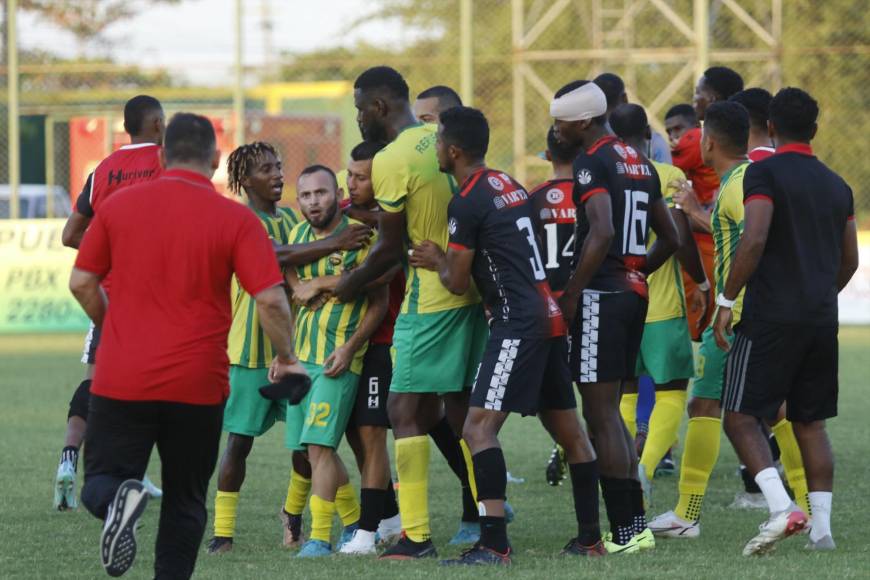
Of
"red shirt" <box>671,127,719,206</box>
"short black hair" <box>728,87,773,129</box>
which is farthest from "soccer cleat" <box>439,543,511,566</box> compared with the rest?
"red shirt" <box>671,127,719,206</box>

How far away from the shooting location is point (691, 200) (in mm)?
8578

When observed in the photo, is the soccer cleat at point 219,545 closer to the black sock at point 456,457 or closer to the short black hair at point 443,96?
the black sock at point 456,457

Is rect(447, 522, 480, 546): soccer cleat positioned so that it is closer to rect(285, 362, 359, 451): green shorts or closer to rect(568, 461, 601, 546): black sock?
rect(568, 461, 601, 546): black sock

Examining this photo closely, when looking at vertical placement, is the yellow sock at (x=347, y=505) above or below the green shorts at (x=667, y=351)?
below

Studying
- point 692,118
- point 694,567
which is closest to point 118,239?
point 694,567

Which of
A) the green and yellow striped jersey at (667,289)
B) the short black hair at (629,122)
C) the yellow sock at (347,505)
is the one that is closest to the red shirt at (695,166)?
the green and yellow striped jersey at (667,289)

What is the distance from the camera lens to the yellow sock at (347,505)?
7.67 meters

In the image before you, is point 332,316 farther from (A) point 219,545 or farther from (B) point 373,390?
(A) point 219,545

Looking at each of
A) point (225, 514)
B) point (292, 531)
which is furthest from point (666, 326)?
point (225, 514)

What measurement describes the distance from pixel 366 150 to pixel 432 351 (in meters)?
1.07

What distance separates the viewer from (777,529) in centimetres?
689

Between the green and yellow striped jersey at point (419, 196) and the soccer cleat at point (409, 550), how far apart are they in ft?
3.59

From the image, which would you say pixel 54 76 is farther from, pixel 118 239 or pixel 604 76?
pixel 118 239

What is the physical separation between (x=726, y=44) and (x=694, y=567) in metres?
22.6
